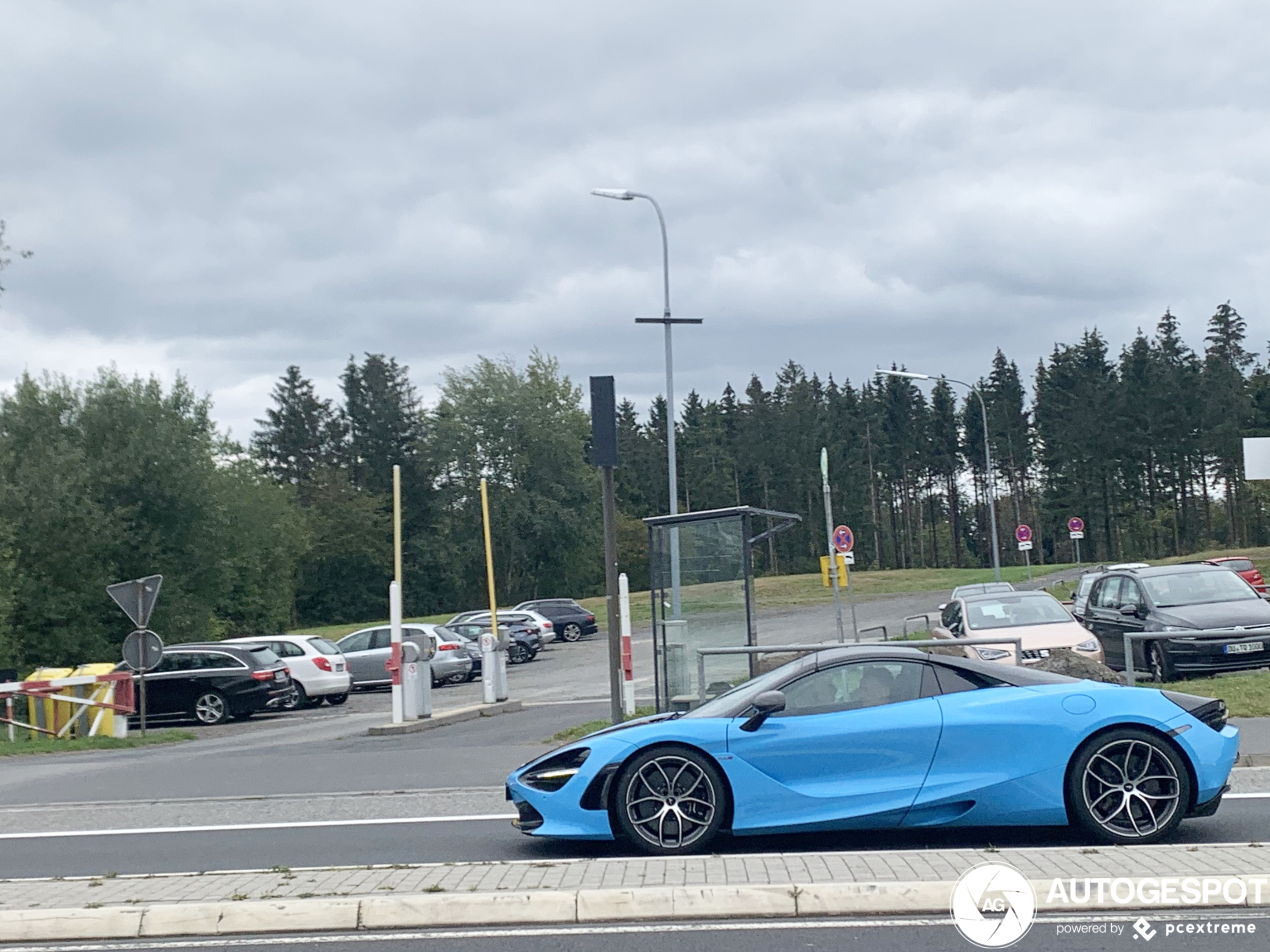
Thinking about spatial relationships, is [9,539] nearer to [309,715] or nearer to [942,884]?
[309,715]

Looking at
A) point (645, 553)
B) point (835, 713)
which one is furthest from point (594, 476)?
point (835, 713)

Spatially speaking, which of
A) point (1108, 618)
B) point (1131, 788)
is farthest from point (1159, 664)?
point (1131, 788)

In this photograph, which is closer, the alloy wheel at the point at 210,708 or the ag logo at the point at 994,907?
the ag logo at the point at 994,907

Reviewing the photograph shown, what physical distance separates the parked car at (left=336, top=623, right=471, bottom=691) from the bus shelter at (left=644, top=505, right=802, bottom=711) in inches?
718

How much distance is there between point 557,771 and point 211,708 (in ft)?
61.6

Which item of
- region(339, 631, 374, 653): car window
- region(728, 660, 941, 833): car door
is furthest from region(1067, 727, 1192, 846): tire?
region(339, 631, 374, 653): car window

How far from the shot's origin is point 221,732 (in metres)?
23.4

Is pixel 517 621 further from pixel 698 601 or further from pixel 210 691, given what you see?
pixel 698 601

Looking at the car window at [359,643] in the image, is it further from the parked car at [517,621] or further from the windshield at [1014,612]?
the windshield at [1014,612]

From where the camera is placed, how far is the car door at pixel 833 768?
809cm

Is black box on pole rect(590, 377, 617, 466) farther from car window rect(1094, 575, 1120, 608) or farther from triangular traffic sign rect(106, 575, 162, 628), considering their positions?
triangular traffic sign rect(106, 575, 162, 628)

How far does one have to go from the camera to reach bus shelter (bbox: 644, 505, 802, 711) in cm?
1475

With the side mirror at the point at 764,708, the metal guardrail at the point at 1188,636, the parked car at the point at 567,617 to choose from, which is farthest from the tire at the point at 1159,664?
the parked car at the point at 567,617

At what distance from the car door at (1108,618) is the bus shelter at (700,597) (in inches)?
249
